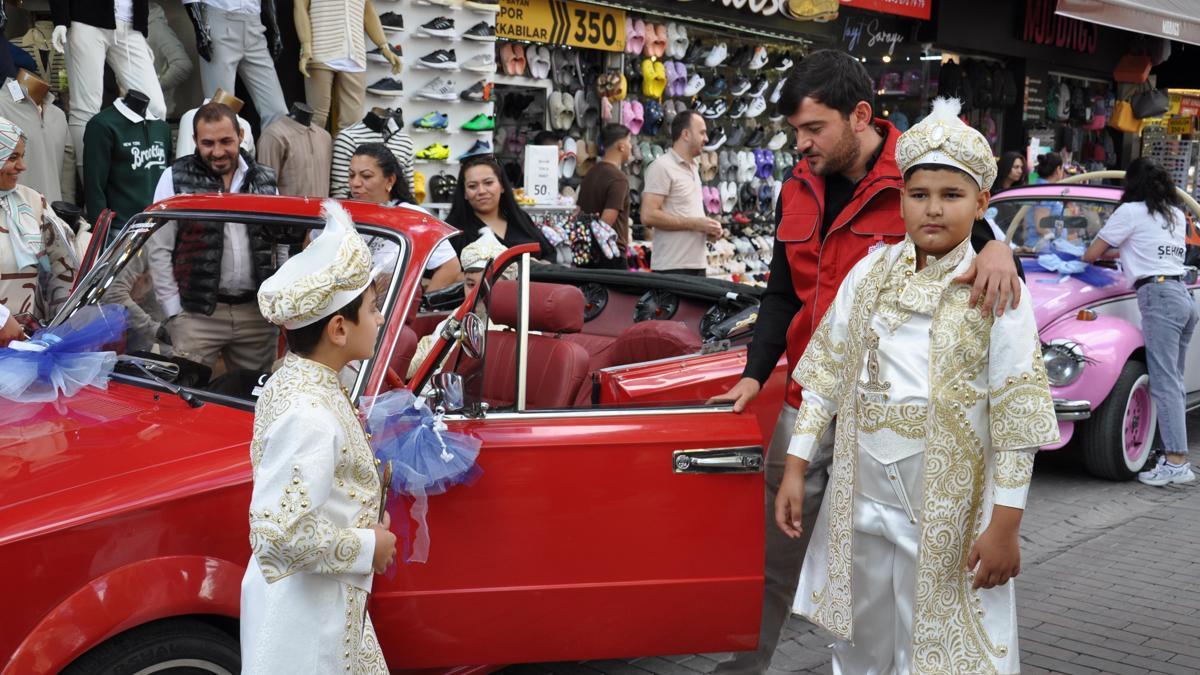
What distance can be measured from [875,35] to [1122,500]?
32.5ft

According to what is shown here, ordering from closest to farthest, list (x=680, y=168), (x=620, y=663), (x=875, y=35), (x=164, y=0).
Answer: (x=620, y=663)
(x=164, y=0)
(x=680, y=168)
(x=875, y=35)

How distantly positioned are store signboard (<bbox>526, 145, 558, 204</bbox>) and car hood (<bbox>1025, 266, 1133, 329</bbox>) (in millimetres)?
4419

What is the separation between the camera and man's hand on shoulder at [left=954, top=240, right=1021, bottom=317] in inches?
112

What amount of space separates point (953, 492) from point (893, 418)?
24 cm

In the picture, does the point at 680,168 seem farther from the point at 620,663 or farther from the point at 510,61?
the point at 620,663

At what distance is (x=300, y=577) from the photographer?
8.64ft

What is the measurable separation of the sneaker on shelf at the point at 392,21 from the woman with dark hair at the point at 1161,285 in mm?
5587

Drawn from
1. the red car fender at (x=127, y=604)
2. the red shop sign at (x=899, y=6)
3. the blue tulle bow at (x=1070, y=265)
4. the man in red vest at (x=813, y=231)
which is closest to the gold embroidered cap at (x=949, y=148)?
the man in red vest at (x=813, y=231)

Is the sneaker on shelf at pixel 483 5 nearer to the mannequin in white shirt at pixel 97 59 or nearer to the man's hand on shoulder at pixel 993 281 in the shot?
the mannequin in white shirt at pixel 97 59

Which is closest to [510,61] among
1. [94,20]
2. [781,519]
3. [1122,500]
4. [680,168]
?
[680,168]

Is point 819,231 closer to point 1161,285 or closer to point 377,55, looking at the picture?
point 1161,285

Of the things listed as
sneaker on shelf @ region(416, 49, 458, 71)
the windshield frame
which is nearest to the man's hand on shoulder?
the windshield frame

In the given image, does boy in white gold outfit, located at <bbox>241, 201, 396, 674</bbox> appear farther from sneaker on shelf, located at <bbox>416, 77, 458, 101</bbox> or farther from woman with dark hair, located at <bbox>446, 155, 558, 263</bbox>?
sneaker on shelf, located at <bbox>416, 77, 458, 101</bbox>

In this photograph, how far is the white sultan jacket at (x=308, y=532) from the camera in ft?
8.30
